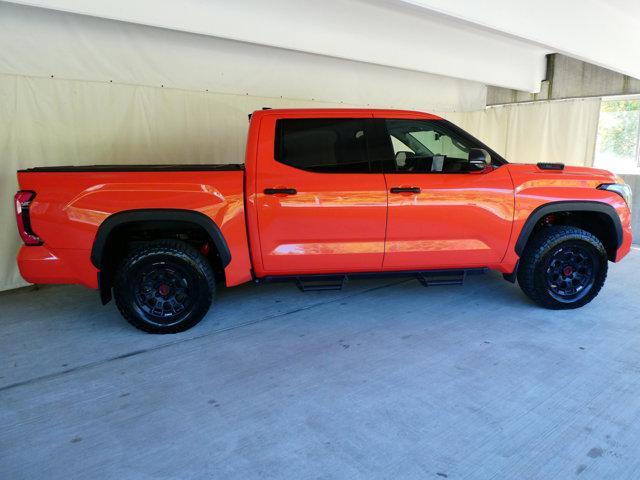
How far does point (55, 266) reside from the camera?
329cm

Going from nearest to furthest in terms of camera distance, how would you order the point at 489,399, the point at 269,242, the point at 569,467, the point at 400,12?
the point at 569,467 < the point at 489,399 < the point at 269,242 < the point at 400,12

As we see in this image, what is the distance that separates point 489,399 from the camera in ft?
8.48

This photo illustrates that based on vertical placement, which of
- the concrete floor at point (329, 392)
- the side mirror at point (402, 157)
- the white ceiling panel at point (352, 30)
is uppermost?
the white ceiling panel at point (352, 30)

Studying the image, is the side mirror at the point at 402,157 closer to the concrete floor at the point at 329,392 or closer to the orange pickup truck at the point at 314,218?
the orange pickup truck at the point at 314,218

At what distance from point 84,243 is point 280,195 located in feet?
4.98

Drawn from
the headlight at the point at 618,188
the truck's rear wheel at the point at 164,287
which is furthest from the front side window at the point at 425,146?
the truck's rear wheel at the point at 164,287

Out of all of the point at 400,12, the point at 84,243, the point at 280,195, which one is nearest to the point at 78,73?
the point at 84,243

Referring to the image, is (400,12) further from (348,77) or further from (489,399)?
(489,399)

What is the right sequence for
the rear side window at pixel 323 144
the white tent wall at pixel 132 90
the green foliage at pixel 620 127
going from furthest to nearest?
the green foliage at pixel 620 127, the white tent wall at pixel 132 90, the rear side window at pixel 323 144

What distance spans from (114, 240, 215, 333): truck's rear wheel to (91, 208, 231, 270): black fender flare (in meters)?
0.20

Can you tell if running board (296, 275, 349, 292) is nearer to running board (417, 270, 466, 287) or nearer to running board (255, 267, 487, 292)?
running board (255, 267, 487, 292)

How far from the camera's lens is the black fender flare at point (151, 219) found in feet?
10.7

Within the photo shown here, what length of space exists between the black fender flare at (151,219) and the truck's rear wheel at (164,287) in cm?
20

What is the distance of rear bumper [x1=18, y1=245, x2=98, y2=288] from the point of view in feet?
10.7
